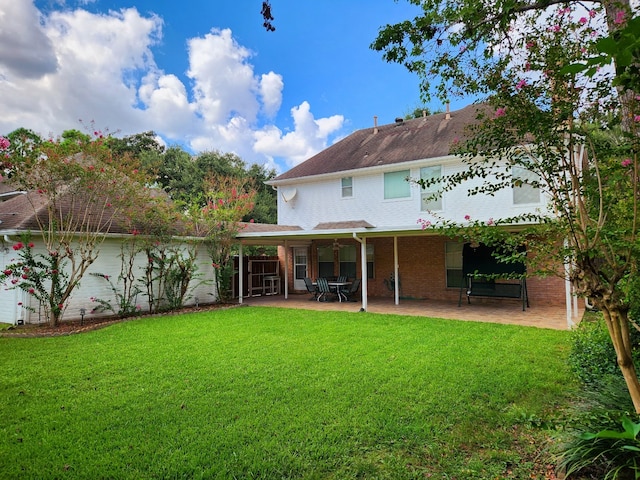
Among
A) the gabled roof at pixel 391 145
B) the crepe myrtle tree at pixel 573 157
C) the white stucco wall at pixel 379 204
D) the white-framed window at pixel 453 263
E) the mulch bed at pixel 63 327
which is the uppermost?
the gabled roof at pixel 391 145

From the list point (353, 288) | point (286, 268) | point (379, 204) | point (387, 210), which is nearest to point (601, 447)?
point (353, 288)

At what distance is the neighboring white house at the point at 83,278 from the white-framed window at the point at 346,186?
6092mm

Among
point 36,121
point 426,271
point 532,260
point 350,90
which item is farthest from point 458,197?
point 36,121

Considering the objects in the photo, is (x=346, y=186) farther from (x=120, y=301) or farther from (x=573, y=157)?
(x=573, y=157)

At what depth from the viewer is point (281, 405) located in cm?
423

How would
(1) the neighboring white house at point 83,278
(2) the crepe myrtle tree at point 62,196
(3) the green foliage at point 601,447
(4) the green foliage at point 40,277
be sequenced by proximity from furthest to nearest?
(1) the neighboring white house at point 83,278
(4) the green foliage at point 40,277
(2) the crepe myrtle tree at point 62,196
(3) the green foliage at point 601,447

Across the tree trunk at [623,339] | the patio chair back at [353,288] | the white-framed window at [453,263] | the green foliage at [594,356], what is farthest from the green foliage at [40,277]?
the white-framed window at [453,263]

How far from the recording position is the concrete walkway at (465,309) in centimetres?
953

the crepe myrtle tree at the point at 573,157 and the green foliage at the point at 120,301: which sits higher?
the crepe myrtle tree at the point at 573,157

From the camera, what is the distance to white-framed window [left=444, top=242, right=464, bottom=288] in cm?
1338

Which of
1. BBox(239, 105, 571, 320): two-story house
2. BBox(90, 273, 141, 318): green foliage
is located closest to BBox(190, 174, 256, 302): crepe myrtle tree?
BBox(239, 105, 571, 320): two-story house

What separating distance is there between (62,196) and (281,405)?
8668mm

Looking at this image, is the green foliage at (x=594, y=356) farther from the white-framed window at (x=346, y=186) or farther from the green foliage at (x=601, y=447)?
the white-framed window at (x=346, y=186)

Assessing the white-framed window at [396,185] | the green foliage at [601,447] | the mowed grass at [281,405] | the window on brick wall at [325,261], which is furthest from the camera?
the window on brick wall at [325,261]
